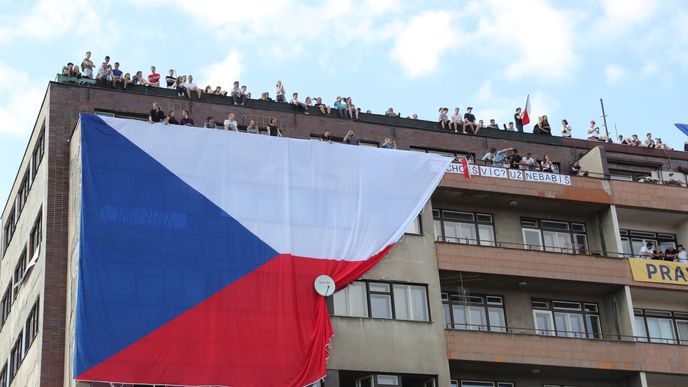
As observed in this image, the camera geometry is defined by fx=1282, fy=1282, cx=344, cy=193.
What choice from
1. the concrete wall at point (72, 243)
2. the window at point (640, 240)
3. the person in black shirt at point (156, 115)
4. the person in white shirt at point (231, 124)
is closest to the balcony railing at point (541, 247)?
the window at point (640, 240)

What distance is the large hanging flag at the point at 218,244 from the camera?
4900 cm

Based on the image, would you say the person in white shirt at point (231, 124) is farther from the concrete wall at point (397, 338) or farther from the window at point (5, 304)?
the window at point (5, 304)

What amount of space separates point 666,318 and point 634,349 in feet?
14.9

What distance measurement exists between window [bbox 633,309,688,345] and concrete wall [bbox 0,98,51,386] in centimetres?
2663

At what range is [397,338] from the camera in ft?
171

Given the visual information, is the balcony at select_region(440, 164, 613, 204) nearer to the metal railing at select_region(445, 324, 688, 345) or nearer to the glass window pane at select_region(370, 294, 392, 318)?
the metal railing at select_region(445, 324, 688, 345)

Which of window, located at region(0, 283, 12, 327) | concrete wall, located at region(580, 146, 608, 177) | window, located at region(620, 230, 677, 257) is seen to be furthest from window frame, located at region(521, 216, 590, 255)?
window, located at region(0, 283, 12, 327)

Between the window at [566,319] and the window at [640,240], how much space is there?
398cm

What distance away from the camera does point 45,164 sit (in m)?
54.1

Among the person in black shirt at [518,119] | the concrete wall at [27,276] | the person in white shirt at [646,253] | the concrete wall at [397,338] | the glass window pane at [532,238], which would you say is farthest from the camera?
the person in black shirt at [518,119]

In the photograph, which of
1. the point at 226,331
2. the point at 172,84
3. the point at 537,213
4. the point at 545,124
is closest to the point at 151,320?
the point at 226,331

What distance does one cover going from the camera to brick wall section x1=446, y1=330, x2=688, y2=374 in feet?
175

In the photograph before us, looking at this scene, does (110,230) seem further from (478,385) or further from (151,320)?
(478,385)

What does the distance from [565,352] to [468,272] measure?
17.5ft
